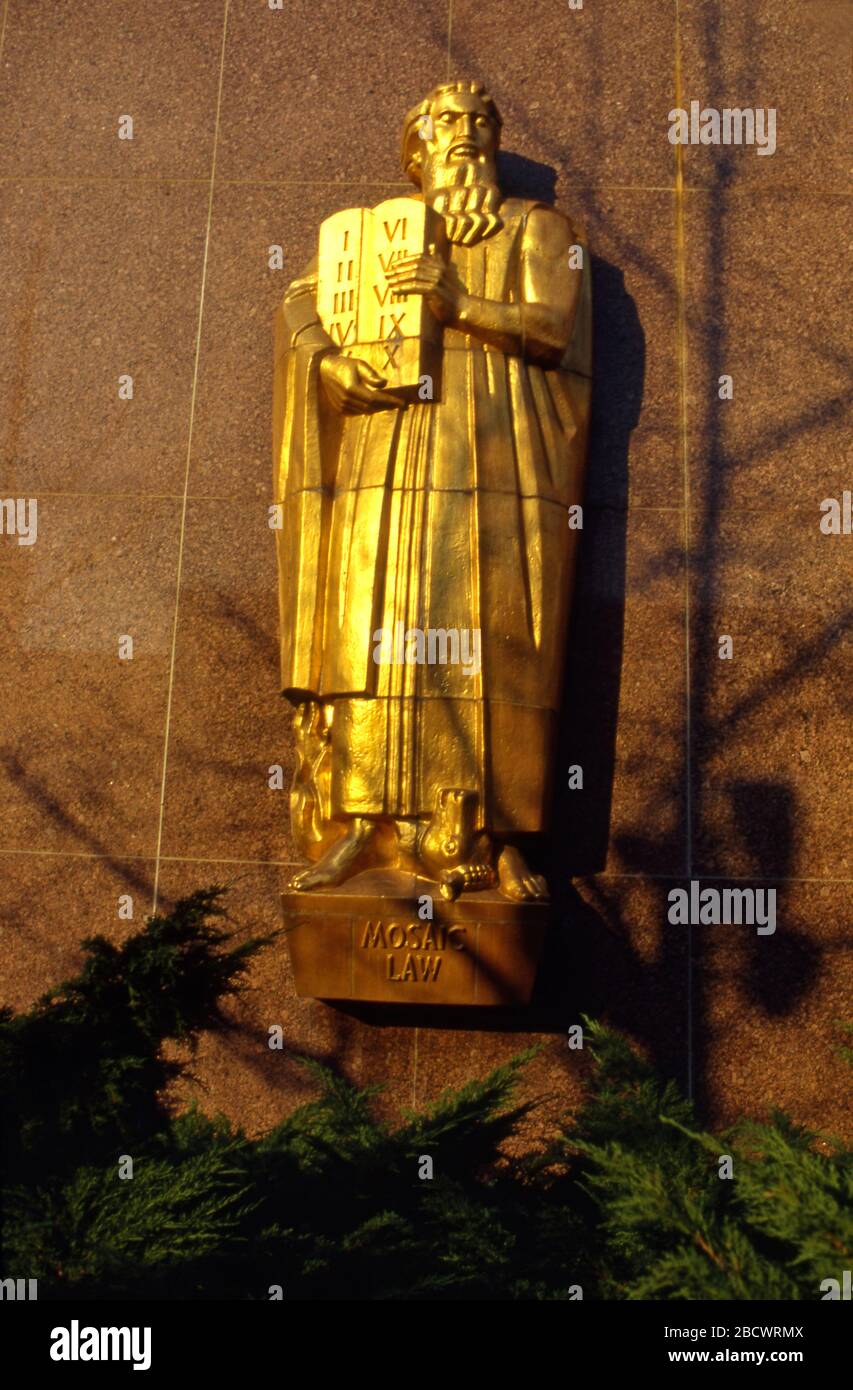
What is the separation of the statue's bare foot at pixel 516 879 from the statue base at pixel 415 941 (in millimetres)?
42

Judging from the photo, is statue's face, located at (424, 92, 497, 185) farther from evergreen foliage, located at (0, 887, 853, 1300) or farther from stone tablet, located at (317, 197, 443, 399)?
evergreen foliage, located at (0, 887, 853, 1300)

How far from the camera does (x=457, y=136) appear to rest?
21.7 feet

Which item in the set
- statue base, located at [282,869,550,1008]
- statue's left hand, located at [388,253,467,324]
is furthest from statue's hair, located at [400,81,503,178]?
statue base, located at [282,869,550,1008]

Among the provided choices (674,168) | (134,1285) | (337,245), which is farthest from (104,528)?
(134,1285)

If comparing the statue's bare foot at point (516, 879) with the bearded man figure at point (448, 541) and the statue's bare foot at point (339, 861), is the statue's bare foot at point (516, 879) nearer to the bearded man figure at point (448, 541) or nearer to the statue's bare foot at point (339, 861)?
the bearded man figure at point (448, 541)

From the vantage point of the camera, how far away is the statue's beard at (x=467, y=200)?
6.45 metres

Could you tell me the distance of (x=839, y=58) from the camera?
735 centimetres

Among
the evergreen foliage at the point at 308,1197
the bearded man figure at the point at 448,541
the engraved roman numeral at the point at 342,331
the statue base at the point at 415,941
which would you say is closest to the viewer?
the evergreen foliage at the point at 308,1197

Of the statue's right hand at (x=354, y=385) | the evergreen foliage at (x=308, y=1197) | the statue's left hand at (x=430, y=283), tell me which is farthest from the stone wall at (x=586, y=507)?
the evergreen foliage at (x=308, y=1197)

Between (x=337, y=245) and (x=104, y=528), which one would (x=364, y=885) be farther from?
(x=337, y=245)

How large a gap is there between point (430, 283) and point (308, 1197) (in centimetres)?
373

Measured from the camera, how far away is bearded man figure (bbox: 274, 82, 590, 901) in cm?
585

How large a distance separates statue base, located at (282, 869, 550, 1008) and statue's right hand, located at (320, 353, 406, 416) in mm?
2032

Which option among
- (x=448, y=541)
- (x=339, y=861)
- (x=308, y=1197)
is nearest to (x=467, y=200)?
(x=448, y=541)
